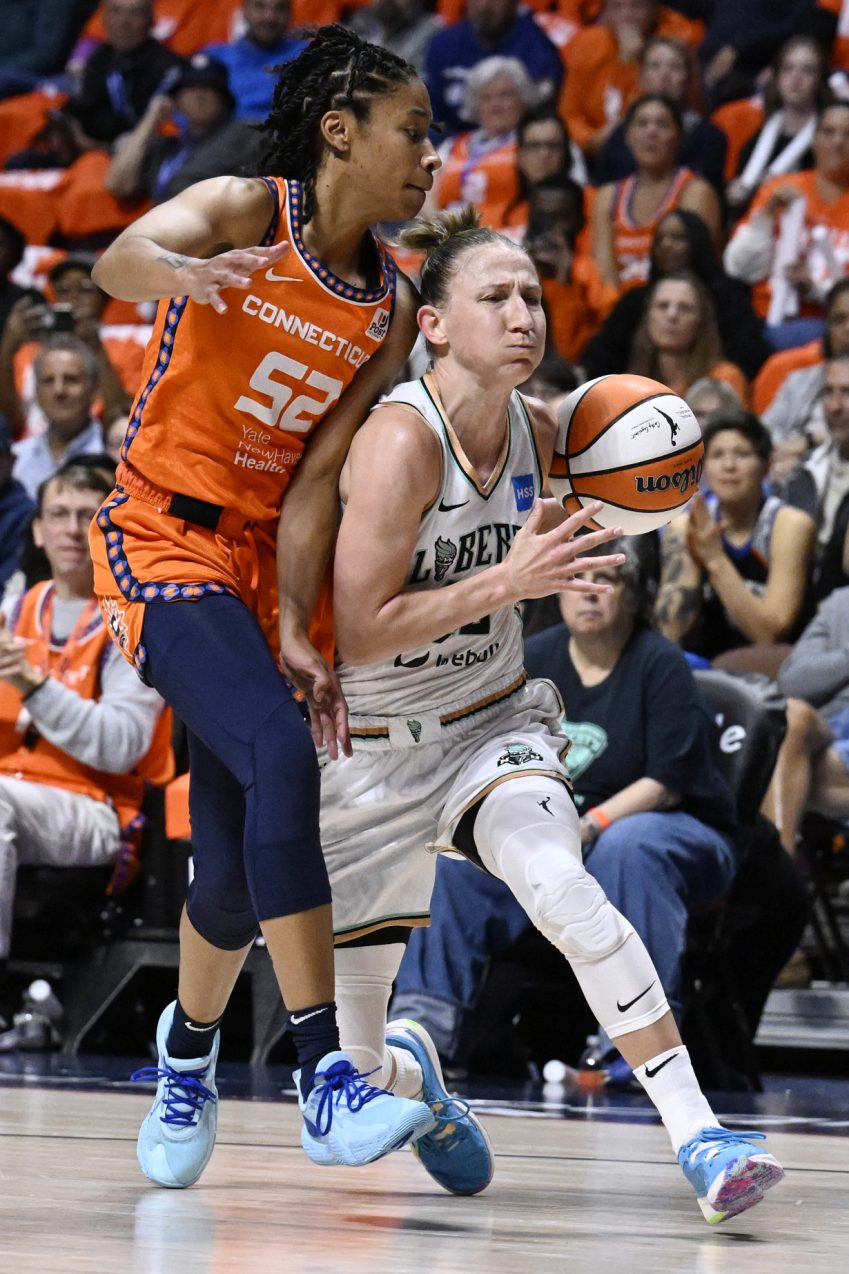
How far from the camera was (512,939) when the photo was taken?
5117mm

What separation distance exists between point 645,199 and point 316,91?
598 cm

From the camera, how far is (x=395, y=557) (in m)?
3.13

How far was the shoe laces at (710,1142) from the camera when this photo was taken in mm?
2797

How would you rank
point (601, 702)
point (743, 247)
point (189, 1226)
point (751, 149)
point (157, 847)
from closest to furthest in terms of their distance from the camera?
point (189, 1226) → point (601, 702) → point (157, 847) → point (743, 247) → point (751, 149)

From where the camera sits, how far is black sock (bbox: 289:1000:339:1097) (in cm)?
293

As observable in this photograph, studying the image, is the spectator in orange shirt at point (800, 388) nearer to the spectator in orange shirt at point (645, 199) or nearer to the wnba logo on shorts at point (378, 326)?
the spectator in orange shirt at point (645, 199)

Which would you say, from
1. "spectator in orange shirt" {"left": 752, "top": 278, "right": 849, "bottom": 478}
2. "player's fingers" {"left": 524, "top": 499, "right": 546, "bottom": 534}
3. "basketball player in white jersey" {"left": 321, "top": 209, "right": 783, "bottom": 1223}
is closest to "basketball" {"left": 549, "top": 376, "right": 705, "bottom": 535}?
"basketball player in white jersey" {"left": 321, "top": 209, "right": 783, "bottom": 1223}

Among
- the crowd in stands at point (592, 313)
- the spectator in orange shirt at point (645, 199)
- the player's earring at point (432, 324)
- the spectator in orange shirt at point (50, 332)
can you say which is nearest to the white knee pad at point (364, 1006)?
the player's earring at point (432, 324)

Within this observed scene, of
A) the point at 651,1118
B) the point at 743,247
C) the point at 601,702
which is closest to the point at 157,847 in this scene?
the point at 601,702

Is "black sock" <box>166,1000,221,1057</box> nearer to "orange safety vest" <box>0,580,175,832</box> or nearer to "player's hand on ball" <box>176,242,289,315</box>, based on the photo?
"player's hand on ball" <box>176,242,289,315</box>

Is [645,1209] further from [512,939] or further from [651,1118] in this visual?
[512,939]

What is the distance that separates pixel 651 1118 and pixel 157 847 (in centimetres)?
194

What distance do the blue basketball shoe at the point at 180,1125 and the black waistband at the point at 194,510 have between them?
→ 0.93 metres

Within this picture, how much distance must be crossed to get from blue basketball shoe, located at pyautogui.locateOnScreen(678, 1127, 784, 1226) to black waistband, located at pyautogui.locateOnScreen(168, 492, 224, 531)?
4.23 feet
